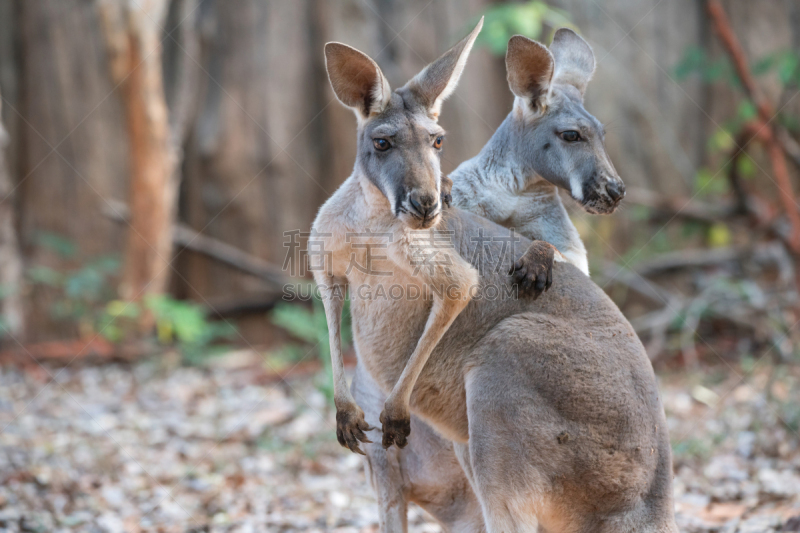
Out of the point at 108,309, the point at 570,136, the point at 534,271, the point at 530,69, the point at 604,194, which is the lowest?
the point at 108,309

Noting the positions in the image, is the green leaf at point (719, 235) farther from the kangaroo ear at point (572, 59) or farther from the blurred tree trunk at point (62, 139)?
the blurred tree trunk at point (62, 139)

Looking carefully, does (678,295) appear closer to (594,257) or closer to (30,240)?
(594,257)

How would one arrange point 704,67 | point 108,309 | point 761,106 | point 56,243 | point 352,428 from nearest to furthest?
point 352,428, point 761,106, point 704,67, point 108,309, point 56,243

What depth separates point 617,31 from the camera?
7391mm

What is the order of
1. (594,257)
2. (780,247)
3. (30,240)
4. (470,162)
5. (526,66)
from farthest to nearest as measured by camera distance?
(30,240)
(594,257)
(780,247)
(470,162)
(526,66)

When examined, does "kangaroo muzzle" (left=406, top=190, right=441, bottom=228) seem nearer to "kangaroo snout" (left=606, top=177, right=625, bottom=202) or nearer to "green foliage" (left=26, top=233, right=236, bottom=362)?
"kangaroo snout" (left=606, top=177, right=625, bottom=202)

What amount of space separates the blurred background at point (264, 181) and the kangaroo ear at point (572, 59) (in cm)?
298

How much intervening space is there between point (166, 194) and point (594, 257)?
14.7 feet

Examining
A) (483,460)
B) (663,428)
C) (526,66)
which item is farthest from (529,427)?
(526,66)

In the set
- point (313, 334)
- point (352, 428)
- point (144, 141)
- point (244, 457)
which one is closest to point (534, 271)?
point (352, 428)

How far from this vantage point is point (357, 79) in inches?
102

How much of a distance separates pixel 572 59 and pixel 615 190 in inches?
39.8

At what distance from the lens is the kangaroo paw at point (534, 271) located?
8.50ft

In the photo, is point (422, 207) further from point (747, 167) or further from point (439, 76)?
point (747, 167)
